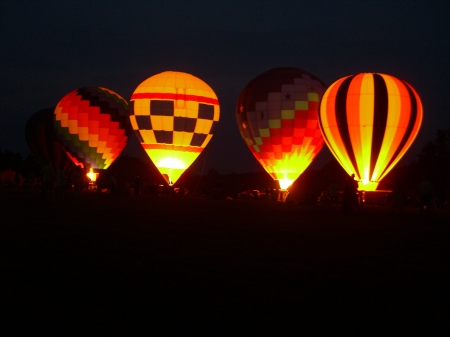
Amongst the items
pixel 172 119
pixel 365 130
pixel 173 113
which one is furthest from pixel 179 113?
pixel 365 130

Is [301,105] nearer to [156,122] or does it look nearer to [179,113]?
[179,113]

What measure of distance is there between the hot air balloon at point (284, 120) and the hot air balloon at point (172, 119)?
2.12 meters

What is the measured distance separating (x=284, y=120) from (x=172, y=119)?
5168 millimetres

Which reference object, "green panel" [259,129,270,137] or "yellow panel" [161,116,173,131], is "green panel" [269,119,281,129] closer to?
"green panel" [259,129,270,137]

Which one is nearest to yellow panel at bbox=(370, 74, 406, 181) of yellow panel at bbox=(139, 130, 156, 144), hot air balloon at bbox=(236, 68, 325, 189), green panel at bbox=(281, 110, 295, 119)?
hot air balloon at bbox=(236, 68, 325, 189)

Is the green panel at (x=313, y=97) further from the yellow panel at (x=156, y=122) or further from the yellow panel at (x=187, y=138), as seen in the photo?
the yellow panel at (x=156, y=122)

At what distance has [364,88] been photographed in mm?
27375

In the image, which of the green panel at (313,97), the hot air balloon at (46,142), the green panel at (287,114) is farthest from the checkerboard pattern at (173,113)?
the hot air balloon at (46,142)

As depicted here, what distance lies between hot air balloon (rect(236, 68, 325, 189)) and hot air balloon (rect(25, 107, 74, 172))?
13.8 m

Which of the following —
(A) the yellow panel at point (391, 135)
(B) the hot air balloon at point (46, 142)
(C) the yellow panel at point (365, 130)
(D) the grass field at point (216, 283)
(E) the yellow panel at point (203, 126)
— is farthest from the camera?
(B) the hot air balloon at point (46, 142)

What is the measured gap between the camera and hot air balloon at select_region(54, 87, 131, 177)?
3603 centimetres

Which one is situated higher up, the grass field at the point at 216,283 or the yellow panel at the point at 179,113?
the yellow panel at the point at 179,113

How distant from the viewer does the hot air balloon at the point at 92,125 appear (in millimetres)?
36031

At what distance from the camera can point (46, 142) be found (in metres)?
41.8
